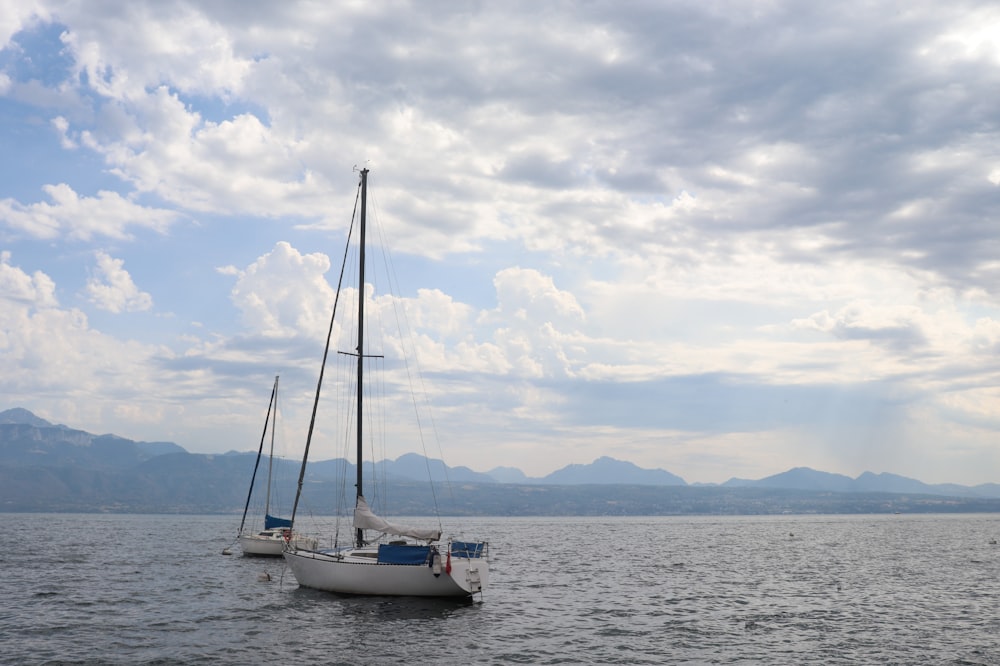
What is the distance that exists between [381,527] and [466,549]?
19.3ft

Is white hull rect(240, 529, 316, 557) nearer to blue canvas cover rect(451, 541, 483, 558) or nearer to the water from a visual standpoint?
the water

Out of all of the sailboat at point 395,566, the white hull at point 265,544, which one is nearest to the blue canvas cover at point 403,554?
the sailboat at point 395,566

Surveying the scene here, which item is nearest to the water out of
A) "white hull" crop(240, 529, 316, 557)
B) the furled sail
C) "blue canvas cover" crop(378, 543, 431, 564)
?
"blue canvas cover" crop(378, 543, 431, 564)

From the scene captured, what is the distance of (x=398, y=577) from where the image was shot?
42312mm

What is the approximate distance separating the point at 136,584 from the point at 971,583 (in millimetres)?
62850

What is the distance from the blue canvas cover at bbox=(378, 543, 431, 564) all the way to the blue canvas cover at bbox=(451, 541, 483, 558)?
2119 millimetres

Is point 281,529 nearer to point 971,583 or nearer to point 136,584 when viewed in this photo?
point 136,584

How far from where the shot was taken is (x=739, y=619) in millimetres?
41344

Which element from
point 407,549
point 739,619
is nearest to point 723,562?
point 739,619

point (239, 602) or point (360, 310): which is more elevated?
point (360, 310)

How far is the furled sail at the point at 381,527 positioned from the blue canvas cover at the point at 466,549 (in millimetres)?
1184

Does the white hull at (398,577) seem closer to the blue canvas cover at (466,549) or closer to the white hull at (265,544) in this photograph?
the blue canvas cover at (466,549)

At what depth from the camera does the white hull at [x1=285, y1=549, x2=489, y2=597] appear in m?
42.0

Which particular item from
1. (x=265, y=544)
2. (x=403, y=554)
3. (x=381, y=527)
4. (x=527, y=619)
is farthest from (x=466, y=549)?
(x=265, y=544)
